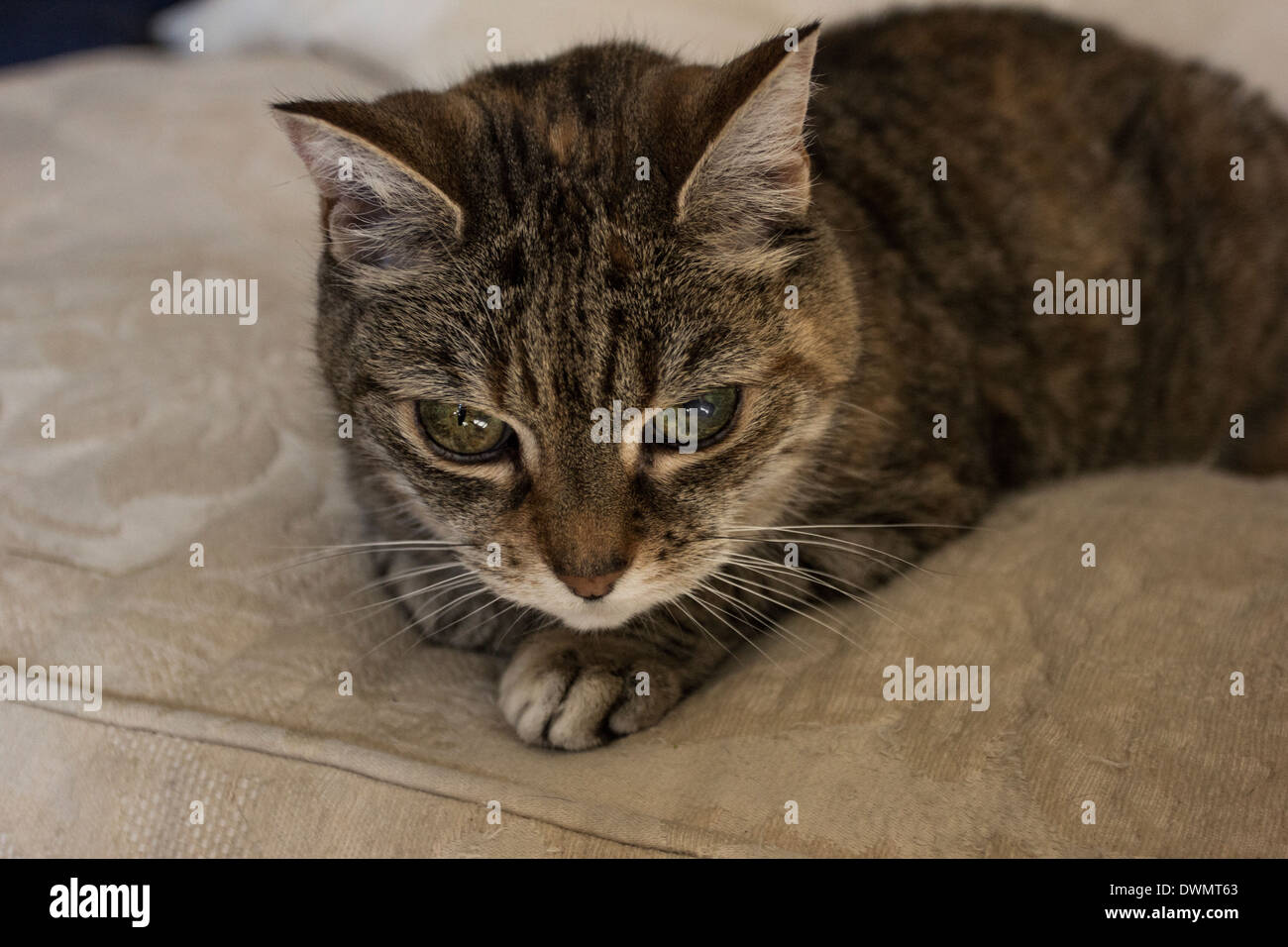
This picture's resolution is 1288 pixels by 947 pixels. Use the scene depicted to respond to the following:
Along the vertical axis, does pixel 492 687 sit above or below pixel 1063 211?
below

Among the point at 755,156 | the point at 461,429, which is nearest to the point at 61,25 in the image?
the point at 461,429

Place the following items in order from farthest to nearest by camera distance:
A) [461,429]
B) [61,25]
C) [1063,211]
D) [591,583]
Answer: [61,25]
[1063,211]
[461,429]
[591,583]

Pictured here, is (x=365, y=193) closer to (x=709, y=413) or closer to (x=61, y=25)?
(x=709, y=413)

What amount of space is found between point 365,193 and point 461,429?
32 cm

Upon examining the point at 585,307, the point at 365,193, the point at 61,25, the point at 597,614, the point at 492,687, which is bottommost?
the point at 492,687

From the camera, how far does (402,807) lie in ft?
3.52

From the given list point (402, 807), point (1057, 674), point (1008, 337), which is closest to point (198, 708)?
point (402, 807)

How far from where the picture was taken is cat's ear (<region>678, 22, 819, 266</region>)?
1.14 m

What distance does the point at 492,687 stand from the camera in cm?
134

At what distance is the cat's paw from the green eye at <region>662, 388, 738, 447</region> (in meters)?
0.28

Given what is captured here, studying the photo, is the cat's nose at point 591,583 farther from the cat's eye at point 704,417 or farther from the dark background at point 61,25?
the dark background at point 61,25

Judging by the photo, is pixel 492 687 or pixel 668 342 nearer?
pixel 668 342

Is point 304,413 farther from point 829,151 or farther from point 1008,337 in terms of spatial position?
point 1008,337

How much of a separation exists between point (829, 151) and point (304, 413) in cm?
100
